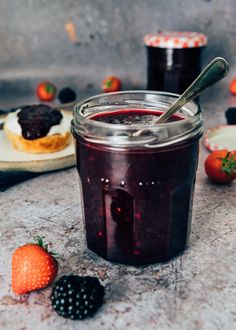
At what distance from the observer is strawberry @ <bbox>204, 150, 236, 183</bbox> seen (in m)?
1.12

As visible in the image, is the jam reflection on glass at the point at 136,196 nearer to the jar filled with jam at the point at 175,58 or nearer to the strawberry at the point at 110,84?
the jar filled with jam at the point at 175,58

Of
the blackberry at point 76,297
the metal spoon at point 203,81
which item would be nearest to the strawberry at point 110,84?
A: the metal spoon at point 203,81

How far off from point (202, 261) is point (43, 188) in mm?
458

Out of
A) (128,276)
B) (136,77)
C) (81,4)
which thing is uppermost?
(81,4)

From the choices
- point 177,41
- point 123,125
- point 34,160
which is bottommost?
point 34,160

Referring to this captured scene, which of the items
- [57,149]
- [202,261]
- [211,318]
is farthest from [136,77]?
[211,318]

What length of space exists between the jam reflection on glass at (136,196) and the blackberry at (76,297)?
0.13m

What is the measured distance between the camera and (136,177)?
30.5 inches

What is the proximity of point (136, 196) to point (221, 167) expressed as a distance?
400 millimetres

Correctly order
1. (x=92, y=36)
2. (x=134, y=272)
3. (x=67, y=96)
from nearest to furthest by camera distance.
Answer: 1. (x=134, y=272)
2. (x=67, y=96)
3. (x=92, y=36)

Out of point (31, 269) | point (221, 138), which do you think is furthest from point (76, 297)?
point (221, 138)

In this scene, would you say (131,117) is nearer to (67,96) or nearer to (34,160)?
(34,160)

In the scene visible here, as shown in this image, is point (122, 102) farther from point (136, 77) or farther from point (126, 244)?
point (136, 77)

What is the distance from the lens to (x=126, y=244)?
837 millimetres
